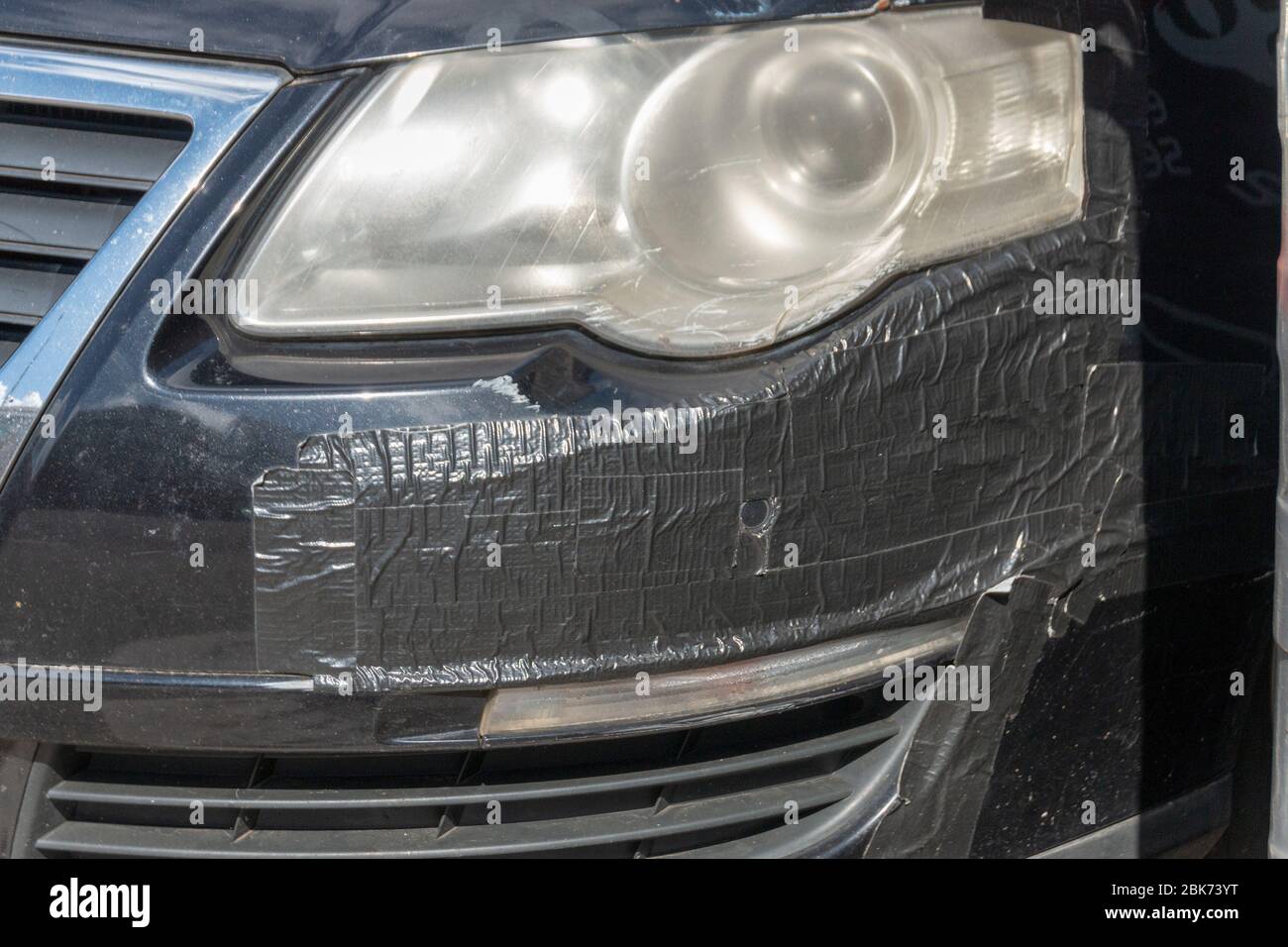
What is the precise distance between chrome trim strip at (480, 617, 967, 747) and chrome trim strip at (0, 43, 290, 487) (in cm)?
60

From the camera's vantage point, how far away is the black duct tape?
1.35m

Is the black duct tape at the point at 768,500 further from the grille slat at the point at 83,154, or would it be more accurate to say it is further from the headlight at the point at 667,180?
the grille slat at the point at 83,154

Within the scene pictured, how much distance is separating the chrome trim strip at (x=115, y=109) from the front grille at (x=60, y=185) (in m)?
0.02

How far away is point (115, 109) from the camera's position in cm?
139

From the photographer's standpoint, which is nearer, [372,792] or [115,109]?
[115,109]

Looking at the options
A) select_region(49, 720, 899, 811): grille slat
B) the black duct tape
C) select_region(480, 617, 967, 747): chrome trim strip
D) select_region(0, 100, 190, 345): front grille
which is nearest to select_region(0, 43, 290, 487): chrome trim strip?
select_region(0, 100, 190, 345): front grille

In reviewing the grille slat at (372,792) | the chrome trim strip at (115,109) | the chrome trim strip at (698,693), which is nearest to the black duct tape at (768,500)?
the chrome trim strip at (698,693)

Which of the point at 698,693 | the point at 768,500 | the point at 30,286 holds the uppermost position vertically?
the point at 30,286

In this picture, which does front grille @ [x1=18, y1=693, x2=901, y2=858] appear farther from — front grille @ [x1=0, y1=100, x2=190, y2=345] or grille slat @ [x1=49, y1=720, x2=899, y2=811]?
front grille @ [x1=0, y1=100, x2=190, y2=345]

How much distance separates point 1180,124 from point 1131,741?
79cm

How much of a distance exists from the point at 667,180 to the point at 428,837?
2.73 feet

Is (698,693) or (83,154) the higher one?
(83,154)

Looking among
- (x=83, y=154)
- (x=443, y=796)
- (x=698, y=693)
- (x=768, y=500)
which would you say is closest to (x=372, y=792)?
(x=443, y=796)

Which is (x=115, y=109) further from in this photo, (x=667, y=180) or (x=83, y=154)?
(x=667, y=180)
